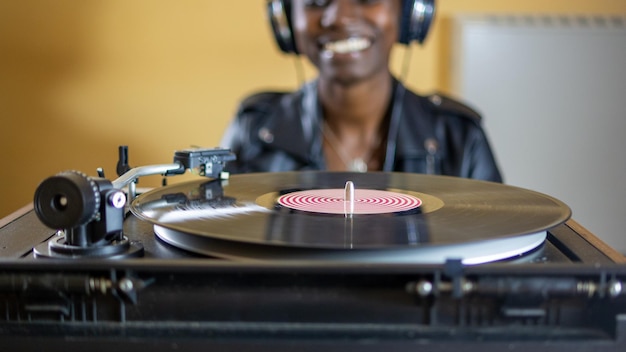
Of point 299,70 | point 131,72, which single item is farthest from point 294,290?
point 131,72

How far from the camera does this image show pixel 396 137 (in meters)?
1.41

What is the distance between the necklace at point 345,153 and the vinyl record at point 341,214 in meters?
0.52

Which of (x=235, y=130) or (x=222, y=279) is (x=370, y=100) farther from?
(x=222, y=279)

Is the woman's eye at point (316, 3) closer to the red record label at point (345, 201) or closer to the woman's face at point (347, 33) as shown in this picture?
the woman's face at point (347, 33)

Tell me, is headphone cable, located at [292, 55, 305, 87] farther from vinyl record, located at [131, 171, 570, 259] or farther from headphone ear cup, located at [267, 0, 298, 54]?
vinyl record, located at [131, 171, 570, 259]

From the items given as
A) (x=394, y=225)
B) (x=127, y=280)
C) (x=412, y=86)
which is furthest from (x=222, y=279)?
(x=412, y=86)

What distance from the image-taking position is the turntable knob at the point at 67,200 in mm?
512

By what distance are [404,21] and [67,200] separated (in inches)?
37.5

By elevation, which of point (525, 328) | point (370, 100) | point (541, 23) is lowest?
point (525, 328)

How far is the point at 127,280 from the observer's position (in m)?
0.50

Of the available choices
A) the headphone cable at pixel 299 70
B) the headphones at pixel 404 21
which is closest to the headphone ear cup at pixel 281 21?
the headphones at pixel 404 21

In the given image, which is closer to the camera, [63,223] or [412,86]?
[63,223]

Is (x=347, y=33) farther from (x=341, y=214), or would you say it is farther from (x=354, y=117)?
(x=341, y=214)

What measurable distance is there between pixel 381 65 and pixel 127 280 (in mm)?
1006
